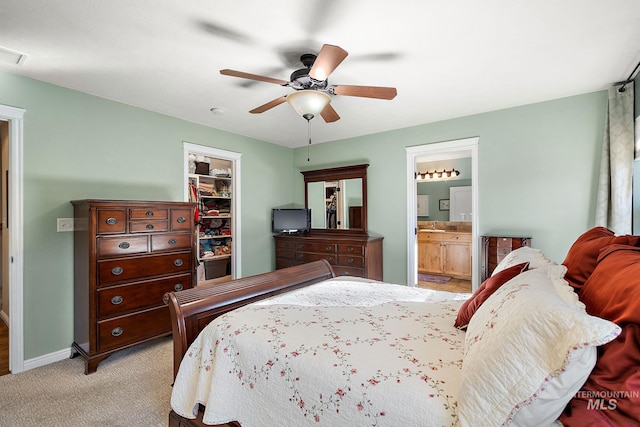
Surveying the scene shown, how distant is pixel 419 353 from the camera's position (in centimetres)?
121

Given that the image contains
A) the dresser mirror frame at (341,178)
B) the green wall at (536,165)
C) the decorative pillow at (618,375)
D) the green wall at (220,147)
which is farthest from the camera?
the dresser mirror frame at (341,178)

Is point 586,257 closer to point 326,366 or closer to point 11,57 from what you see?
point 326,366

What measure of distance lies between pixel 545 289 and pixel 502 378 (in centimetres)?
39

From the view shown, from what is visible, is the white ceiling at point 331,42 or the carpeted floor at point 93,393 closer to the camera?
the white ceiling at point 331,42

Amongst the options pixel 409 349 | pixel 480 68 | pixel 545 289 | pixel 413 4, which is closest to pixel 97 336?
pixel 409 349

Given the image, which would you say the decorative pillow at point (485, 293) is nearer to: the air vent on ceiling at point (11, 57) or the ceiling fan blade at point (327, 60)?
the ceiling fan blade at point (327, 60)

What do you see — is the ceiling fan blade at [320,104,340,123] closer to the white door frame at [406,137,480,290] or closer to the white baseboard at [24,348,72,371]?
the white door frame at [406,137,480,290]

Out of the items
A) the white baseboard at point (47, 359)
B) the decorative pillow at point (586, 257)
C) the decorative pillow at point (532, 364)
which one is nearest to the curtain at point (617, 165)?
the decorative pillow at point (586, 257)

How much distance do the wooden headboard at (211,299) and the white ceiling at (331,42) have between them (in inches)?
65.0

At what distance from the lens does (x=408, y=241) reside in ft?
13.4

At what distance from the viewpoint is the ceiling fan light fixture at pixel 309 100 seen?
2154 millimetres

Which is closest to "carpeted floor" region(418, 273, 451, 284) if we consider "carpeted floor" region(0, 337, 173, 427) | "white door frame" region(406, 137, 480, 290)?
"white door frame" region(406, 137, 480, 290)

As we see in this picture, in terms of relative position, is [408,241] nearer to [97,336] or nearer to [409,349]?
[409,349]

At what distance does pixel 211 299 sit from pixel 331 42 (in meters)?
1.86
